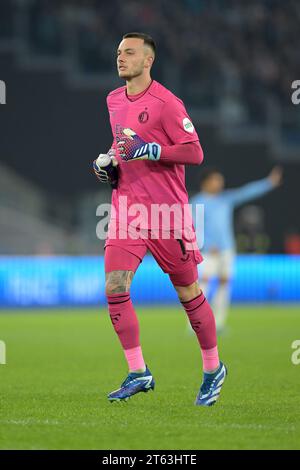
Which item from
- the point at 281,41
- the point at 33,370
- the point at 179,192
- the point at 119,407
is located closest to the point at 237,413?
the point at 119,407

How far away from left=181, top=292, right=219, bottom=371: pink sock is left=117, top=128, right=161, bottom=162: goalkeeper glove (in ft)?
3.38

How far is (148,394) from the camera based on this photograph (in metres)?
8.20

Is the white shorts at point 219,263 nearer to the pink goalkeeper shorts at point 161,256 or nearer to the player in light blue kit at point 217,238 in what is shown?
the player in light blue kit at point 217,238

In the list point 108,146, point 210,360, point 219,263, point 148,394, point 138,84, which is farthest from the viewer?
point 108,146

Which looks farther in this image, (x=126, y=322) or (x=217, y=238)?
(x=217, y=238)

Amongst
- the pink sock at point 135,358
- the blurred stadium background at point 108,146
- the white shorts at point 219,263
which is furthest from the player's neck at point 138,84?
the white shorts at point 219,263

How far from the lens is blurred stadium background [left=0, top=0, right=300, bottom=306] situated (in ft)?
69.9

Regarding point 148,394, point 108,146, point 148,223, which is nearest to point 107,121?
point 108,146

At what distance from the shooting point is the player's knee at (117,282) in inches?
293

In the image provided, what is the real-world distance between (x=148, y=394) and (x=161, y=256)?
1232mm

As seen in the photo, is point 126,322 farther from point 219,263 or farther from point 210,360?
point 219,263

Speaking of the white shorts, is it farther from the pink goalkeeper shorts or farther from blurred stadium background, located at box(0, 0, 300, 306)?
the pink goalkeeper shorts

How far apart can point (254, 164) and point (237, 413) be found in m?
18.3
